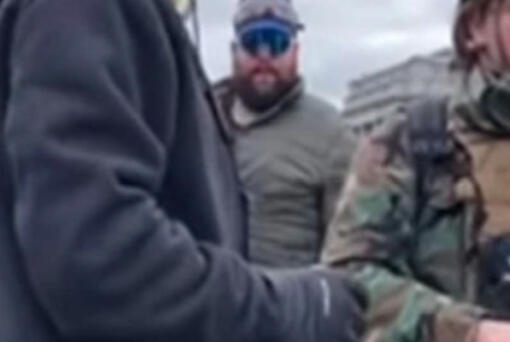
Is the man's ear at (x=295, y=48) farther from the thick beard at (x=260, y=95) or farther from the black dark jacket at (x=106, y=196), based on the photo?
the black dark jacket at (x=106, y=196)

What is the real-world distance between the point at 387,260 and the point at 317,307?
2.89ft

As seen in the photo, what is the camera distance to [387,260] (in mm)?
3107

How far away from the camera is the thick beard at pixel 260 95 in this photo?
6.22 m

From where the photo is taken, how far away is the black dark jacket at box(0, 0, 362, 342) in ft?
6.66

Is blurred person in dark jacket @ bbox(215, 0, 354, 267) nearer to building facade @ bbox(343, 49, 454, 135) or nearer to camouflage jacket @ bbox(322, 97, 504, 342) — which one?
building facade @ bbox(343, 49, 454, 135)

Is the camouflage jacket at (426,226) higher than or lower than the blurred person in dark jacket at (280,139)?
higher

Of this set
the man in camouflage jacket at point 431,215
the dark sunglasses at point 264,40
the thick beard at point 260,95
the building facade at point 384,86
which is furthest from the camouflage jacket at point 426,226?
the building facade at point 384,86

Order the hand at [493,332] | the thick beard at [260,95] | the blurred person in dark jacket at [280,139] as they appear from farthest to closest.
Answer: the thick beard at [260,95], the blurred person in dark jacket at [280,139], the hand at [493,332]

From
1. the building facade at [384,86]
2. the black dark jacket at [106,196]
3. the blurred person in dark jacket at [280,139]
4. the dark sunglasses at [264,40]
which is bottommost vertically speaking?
the building facade at [384,86]

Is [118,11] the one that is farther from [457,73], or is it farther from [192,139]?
[457,73]

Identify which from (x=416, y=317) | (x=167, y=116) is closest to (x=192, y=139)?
(x=167, y=116)

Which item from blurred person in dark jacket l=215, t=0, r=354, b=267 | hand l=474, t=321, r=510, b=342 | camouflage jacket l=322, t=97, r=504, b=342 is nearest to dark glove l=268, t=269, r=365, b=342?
hand l=474, t=321, r=510, b=342

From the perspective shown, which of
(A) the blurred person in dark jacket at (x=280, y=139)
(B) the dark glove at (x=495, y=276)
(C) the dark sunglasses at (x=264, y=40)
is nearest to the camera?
(B) the dark glove at (x=495, y=276)

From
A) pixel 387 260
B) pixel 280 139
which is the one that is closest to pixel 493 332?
pixel 387 260
